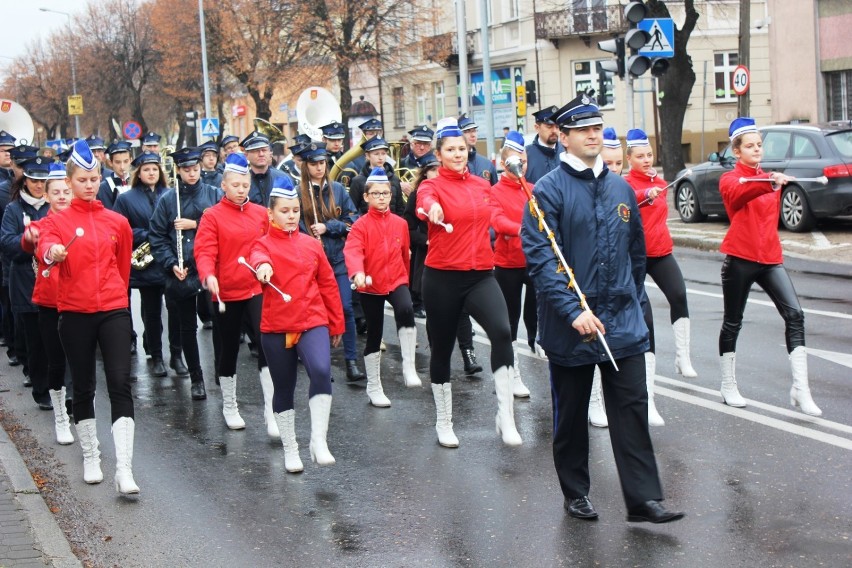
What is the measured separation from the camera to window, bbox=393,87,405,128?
57656 millimetres

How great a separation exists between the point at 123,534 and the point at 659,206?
4.41 meters

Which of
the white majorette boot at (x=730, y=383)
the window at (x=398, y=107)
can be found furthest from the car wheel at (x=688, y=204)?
the window at (x=398, y=107)

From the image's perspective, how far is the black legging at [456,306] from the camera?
777cm

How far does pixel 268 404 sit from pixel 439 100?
47.5 m

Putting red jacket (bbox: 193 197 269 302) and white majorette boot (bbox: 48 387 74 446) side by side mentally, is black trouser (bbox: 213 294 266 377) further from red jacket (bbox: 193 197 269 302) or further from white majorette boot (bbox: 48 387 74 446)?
white majorette boot (bbox: 48 387 74 446)

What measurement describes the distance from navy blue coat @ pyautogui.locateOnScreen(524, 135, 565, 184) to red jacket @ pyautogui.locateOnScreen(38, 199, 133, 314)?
335 centimetres

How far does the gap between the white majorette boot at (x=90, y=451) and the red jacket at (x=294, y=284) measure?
120 centimetres

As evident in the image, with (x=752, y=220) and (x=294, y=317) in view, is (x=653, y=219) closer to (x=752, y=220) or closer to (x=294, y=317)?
(x=752, y=220)

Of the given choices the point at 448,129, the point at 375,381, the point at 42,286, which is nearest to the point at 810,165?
the point at 375,381

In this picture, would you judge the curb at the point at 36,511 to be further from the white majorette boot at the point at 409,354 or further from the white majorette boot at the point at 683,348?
the white majorette boot at the point at 683,348

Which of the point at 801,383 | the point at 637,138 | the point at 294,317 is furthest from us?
the point at 637,138

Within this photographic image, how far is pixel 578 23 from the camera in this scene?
47.3 metres

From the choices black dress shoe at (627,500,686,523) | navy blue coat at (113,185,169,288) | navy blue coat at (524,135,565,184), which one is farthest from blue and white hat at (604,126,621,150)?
navy blue coat at (113,185,169,288)

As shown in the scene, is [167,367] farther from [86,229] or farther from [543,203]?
[543,203]
